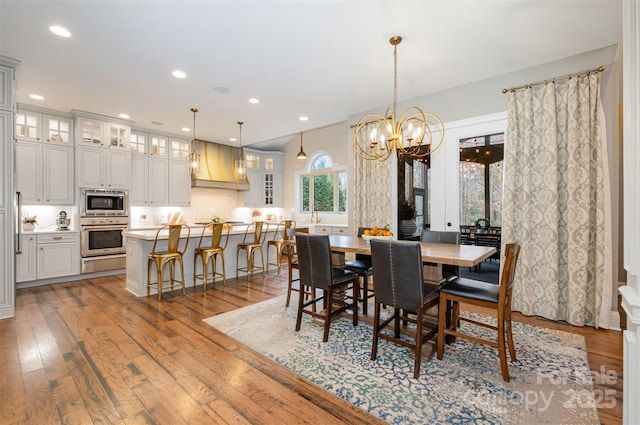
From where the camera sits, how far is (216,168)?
A: 291 inches

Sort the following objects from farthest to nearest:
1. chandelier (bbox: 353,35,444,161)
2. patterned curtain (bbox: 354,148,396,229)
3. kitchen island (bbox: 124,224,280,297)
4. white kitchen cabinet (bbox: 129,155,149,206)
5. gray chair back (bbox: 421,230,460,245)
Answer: white kitchen cabinet (bbox: 129,155,149,206)
patterned curtain (bbox: 354,148,396,229)
kitchen island (bbox: 124,224,280,297)
gray chair back (bbox: 421,230,460,245)
chandelier (bbox: 353,35,444,161)

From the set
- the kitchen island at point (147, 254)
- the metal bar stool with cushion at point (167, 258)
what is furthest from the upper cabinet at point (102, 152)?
the metal bar stool with cushion at point (167, 258)

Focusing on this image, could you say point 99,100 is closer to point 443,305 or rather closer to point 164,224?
point 164,224

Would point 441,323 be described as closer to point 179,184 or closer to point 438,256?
point 438,256

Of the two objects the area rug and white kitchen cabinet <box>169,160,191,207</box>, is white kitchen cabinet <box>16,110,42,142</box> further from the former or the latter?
the area rug

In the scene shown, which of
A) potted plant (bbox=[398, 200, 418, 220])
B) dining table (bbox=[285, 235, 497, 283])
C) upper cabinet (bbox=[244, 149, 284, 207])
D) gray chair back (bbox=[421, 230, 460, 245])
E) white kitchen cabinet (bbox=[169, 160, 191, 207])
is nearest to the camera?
dining table (bbox=[285, 235, 497, 283])

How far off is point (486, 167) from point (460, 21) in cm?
193

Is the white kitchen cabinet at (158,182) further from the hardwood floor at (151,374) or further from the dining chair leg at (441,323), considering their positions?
the dining chair leg at (441,323)

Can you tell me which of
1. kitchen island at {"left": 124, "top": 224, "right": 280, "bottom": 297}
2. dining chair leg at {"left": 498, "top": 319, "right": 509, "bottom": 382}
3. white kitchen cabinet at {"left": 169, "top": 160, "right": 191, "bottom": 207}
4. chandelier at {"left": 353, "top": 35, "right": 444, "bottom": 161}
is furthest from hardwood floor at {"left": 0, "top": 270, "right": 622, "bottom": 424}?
white kitchen cabinet at {"left": 169, "top": 160, "right": 191, "bottom": 207}

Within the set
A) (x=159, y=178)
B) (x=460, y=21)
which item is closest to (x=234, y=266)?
(x=159, y=178)

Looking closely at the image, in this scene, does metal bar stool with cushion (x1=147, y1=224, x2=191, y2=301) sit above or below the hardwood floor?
above

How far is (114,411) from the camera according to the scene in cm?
180

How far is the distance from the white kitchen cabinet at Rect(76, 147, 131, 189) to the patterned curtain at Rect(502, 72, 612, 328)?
6352mm

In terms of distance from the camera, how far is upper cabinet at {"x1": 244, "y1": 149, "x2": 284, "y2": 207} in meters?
8.14
